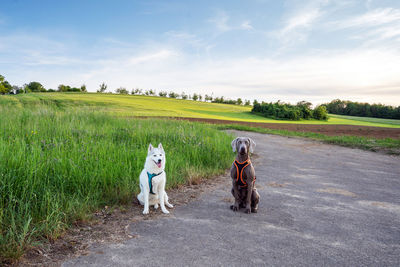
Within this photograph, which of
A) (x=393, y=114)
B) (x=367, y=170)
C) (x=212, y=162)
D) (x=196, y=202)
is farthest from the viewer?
(x=393, y=114)

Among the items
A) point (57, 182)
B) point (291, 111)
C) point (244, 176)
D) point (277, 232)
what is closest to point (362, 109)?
point (291, 111)

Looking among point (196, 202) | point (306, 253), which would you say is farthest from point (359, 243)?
point (196, 202)

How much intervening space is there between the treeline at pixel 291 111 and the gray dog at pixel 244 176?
4802 cm

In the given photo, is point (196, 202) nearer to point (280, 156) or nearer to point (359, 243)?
point (359, 243)

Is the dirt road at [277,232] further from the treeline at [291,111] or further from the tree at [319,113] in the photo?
the tree at [319,113]

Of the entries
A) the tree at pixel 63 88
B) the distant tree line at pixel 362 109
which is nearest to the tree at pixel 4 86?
A: the tree at pixel 63 88

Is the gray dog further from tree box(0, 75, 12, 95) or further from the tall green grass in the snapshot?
tree box(0, 75, 12, 95)

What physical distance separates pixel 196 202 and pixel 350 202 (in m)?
3.62

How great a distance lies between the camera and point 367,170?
962cm

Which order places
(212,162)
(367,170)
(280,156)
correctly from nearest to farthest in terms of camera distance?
(212,162)
(367,170)
(280,156)

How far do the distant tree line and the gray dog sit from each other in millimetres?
80616

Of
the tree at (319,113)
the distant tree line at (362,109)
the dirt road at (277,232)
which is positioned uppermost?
the distant tree line at (362,109)

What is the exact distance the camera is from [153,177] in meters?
4.49

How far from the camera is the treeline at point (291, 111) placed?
165 ft
